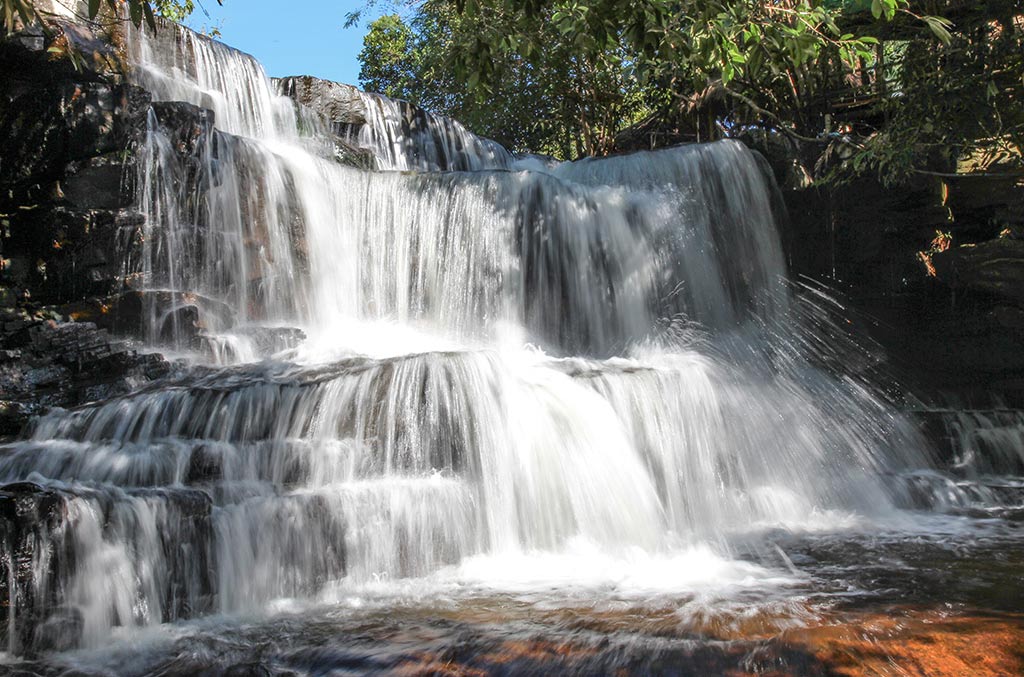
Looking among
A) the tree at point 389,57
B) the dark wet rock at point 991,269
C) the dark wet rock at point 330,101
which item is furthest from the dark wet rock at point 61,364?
the tree at point 389,57

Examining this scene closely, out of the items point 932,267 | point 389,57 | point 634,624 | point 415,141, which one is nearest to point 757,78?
point 932,267

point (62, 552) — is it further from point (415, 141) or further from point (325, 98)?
point (415, 141)

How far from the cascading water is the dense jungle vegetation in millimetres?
2142

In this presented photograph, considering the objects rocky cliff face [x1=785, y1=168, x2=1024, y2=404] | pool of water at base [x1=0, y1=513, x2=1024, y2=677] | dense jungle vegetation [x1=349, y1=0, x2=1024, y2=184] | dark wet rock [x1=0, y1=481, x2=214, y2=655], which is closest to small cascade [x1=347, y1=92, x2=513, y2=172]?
dense jungle vegetation [x1=349, y1=0, x2=1024, y2=184]

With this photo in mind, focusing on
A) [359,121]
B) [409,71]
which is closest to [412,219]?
[359,121]

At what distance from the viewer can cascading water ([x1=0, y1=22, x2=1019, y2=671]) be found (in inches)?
215

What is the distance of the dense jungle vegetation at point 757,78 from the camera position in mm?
5496

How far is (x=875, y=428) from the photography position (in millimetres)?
9266

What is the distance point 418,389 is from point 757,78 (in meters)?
7.03

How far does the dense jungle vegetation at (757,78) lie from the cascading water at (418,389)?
7.03 feet

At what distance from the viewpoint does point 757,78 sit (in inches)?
445

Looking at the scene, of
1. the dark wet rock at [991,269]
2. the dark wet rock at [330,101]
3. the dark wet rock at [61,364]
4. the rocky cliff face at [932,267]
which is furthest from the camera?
the dark wet rock at [330,101]

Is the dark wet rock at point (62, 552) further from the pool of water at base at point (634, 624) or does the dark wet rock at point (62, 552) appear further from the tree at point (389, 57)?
the tree at point (389, 57)

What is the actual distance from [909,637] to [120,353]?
7016 mm
